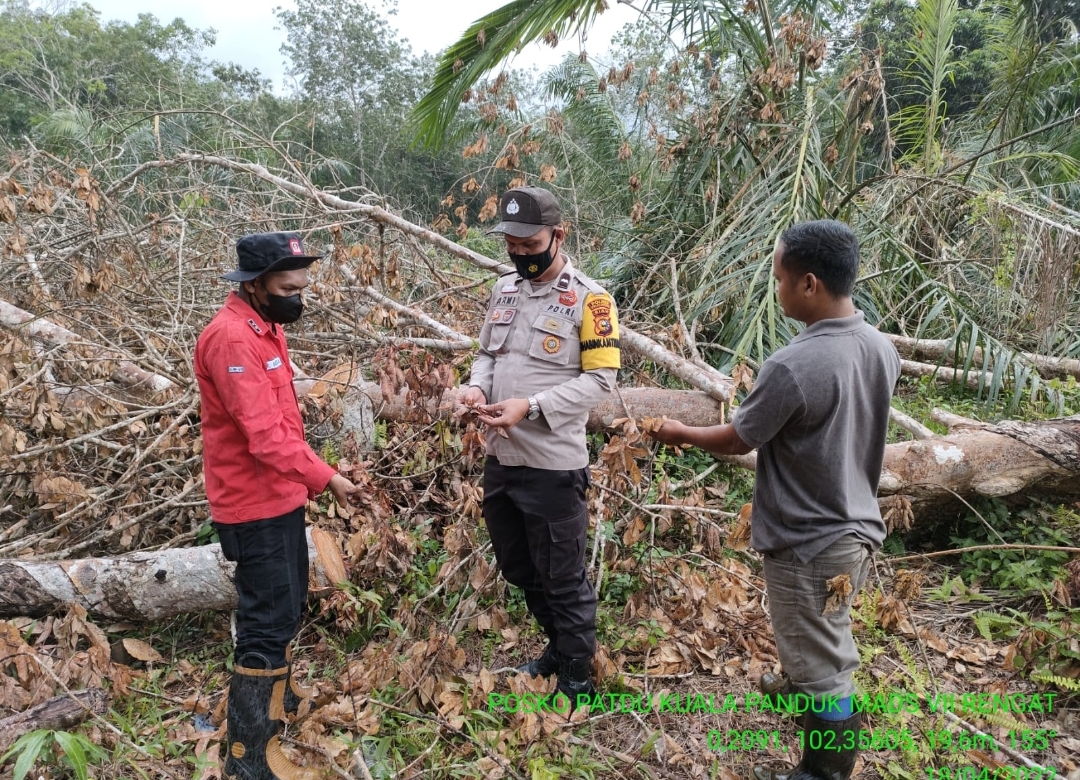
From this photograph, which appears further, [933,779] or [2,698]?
[2,698]

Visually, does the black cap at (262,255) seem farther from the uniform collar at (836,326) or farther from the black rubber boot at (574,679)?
the black rubber boot at (574,679)

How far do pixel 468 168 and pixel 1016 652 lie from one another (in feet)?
57.6

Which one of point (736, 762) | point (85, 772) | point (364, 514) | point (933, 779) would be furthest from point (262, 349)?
point (933, 779)

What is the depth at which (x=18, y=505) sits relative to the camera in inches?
149

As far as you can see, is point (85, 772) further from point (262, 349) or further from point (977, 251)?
point (977, 251)

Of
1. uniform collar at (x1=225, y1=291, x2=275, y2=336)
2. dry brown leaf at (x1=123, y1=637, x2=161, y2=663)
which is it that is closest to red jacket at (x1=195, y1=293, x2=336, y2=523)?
uniform collar at (x1=225, y1=291, x2=275, y2=336)

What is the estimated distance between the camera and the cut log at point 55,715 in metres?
2.33

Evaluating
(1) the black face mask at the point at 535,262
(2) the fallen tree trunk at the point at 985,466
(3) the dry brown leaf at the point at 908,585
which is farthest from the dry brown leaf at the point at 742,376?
(1) the black face mask at the point at 535,262

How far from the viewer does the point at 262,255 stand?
221 cm

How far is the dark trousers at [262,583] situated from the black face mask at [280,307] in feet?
2.28

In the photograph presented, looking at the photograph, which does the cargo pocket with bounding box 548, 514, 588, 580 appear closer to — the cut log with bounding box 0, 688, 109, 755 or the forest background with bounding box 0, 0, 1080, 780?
the forest background with bounding box 0, 0, 1080, 780

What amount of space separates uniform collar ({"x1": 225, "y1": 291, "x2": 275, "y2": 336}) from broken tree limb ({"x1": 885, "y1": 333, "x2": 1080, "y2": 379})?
4.20m

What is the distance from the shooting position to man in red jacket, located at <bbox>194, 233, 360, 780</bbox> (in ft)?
7.04

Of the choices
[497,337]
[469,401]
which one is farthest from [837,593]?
[497,337]
